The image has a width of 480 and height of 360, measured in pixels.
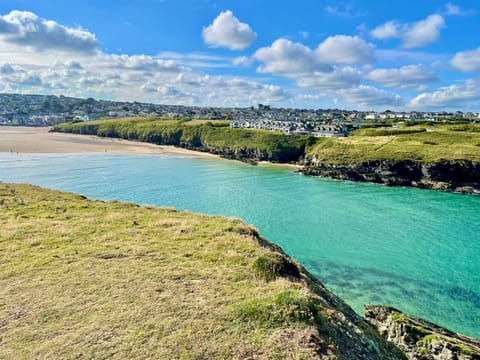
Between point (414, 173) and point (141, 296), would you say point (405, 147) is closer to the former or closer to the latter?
point (414, 173)

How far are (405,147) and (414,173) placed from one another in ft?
38.6

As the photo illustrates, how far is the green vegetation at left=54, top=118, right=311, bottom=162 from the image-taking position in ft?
337

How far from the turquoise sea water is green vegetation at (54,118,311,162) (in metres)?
17.9

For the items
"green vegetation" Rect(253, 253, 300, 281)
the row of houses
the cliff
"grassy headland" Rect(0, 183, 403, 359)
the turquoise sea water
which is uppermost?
the row of houses

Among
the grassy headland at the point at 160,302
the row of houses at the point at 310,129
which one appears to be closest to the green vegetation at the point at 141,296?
the grassy headland at the point at 160,302

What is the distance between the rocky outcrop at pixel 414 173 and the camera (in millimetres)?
65312

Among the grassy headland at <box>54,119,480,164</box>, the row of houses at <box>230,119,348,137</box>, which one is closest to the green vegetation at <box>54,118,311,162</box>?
the grassy headland at <box>54,119,480,164</box>

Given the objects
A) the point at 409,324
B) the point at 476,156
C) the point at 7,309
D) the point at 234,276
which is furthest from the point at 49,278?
the point at 476,156

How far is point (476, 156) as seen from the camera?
2680 inches

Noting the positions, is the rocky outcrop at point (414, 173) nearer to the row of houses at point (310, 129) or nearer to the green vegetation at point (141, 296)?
the row of houses at point (310, 129)

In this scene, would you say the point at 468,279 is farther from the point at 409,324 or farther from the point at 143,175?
the point at 143,175

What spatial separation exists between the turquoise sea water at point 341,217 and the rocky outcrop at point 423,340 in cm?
468

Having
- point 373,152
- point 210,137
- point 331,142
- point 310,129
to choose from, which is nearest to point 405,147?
point 373,152

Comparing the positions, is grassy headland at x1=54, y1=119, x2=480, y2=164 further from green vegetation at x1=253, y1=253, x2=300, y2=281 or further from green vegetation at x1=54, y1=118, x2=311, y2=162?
green vegetation at x1=253, y1=253, x2=300, y2=281
